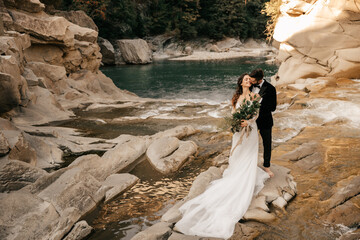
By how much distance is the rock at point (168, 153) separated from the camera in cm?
599

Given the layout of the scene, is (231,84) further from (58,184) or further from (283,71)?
(58,184)

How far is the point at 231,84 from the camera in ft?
67.8

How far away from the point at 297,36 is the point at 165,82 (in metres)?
10.6

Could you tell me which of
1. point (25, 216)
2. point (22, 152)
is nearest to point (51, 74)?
point (22, 152)

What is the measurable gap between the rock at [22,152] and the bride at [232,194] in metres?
3.43

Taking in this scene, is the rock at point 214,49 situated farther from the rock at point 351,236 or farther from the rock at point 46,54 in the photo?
the rock at point 351,236

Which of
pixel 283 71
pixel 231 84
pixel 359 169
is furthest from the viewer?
pixel 231 84

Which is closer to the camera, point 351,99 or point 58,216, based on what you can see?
point 58,216

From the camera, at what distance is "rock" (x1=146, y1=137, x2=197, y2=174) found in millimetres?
5988

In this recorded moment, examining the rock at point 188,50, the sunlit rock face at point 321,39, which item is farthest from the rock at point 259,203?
the rock at point 188,50

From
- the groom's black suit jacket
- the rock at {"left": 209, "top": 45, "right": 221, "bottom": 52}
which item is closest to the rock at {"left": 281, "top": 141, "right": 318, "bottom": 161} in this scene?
the groom's black suit jacket

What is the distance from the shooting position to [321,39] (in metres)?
13.9

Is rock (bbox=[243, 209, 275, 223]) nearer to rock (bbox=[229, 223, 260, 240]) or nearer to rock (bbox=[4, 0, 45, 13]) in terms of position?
rock (bbox=[229, 223, 260, 240])

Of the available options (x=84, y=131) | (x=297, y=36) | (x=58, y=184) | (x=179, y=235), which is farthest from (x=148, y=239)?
(x=297, y=36)
